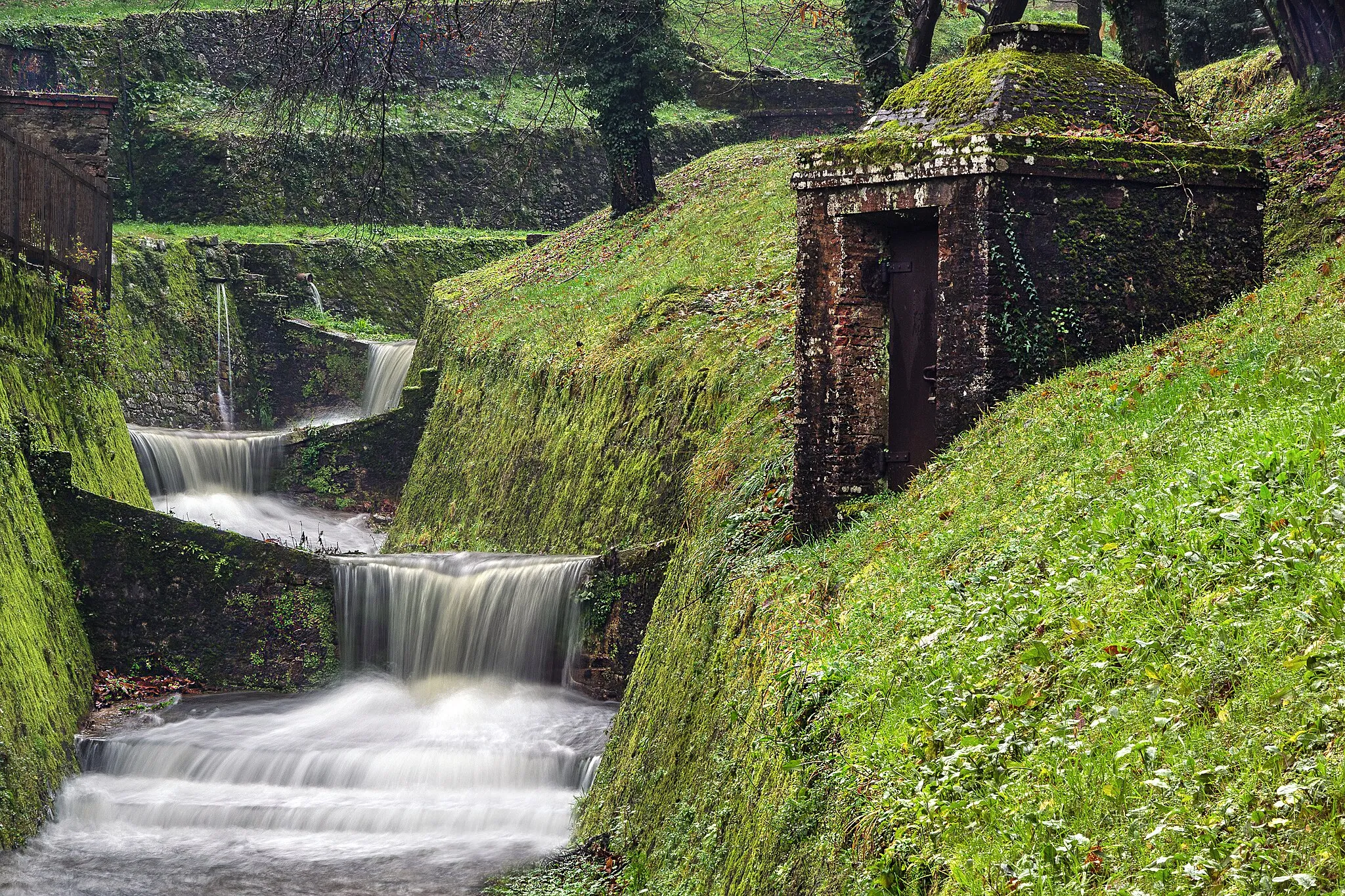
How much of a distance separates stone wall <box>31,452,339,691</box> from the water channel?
15.6 inches

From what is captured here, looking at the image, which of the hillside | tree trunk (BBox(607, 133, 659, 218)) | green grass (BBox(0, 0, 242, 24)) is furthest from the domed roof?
green grass (BBox(0, 0, 242, 24))

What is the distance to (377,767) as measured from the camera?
609 inches

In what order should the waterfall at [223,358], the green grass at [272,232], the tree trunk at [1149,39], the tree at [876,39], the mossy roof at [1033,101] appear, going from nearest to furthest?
the mossy roof at [1033,101] → the tree trunk at [1149,39] → the tree at [876,39] → the waterfall at [223,358] → the green grass at [272,232]

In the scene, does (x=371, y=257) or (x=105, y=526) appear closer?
(x=105, y=526)

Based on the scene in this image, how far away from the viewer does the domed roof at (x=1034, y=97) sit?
9.78 meters

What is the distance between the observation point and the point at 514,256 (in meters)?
33.9

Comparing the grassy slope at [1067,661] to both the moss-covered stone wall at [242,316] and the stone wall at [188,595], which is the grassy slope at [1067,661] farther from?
the moss-covered stone wall at [242,316]

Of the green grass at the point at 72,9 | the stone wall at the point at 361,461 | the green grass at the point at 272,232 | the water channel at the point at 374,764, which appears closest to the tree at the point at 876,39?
the water channel at the point at 374,764

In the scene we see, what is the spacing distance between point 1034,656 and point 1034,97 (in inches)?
225

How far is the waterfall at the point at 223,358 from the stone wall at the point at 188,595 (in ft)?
53.2

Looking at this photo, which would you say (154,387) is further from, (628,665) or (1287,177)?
(1287,177)

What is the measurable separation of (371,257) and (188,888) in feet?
90.6

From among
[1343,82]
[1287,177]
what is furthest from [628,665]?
[1343,82]

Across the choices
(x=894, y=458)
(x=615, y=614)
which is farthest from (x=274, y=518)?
(x=894, y=458)
